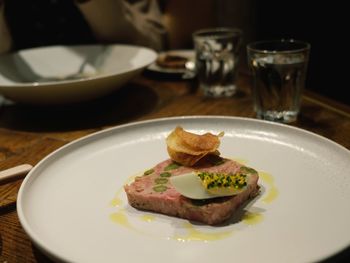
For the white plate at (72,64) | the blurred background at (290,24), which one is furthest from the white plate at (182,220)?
the blurred background at (290,24)

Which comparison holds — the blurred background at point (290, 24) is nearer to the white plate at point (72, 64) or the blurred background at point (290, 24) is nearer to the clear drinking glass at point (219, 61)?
the white plate at point (72, 64)

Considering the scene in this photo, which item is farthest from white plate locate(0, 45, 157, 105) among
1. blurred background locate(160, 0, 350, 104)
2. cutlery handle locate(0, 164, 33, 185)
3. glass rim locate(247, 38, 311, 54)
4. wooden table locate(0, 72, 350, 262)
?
blurred background locate(160, 0, 350, 104)

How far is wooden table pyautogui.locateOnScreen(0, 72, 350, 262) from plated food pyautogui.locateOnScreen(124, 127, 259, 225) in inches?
11.5

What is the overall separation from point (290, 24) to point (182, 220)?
2167mm

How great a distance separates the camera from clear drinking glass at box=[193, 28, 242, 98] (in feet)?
4.74

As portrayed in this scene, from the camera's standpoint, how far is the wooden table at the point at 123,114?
3.53ft

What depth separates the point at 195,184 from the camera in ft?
2.34

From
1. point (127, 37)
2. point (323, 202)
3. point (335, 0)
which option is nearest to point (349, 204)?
point (323, 202)

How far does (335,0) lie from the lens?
7.34 ft

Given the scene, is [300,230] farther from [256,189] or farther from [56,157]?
[56,157]

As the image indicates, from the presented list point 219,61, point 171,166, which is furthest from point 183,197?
point 219,61

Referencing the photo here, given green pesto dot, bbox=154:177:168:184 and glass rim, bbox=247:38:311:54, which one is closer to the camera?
green pesto dot, bbox=154:177:168:184

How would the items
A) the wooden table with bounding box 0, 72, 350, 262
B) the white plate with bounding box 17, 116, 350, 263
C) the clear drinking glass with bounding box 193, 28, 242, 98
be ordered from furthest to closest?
1. the clear drinking glass with bounding box 193, 28, 242, 98
2. the wooden table with bounding box 0, 72, 350, 262
3. the white plate with bounding box 17, 116, 350, 263

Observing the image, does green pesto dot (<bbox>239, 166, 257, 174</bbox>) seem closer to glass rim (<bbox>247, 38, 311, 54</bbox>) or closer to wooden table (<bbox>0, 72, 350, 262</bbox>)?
wooden table (<bbox>0, 72, 350, 262</bbox>)
